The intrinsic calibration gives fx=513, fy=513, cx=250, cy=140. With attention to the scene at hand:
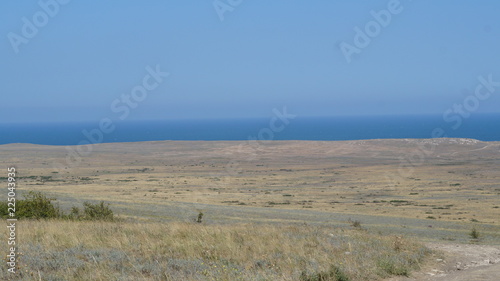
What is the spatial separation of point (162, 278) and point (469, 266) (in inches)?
280

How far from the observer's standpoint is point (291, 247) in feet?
37.5

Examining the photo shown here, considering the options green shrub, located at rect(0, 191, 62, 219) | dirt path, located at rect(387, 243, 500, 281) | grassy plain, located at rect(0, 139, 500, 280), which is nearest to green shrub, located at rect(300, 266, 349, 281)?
grassy plain, located at rect(0, 139, 500, 280)

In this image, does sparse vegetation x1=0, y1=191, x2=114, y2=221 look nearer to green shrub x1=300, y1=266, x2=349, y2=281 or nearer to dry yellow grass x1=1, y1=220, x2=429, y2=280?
dry yellow grass x1=1, y1=220, x2=429, y2=280

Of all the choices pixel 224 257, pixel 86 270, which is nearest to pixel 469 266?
pixel 224 257

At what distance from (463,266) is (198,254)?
5946mm

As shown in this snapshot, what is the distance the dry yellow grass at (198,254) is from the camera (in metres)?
8.89

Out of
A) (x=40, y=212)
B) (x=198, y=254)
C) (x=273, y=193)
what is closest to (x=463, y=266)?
(x=198, y=254)

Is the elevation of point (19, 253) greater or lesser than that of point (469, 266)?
greater

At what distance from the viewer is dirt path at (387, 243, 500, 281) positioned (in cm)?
996

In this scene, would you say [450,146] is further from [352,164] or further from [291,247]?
[291,247]

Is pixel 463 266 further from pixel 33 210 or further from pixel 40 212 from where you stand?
pixel 33 210

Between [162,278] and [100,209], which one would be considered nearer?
[162,278]

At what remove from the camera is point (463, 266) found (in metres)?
11.5

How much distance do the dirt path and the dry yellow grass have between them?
360mm
